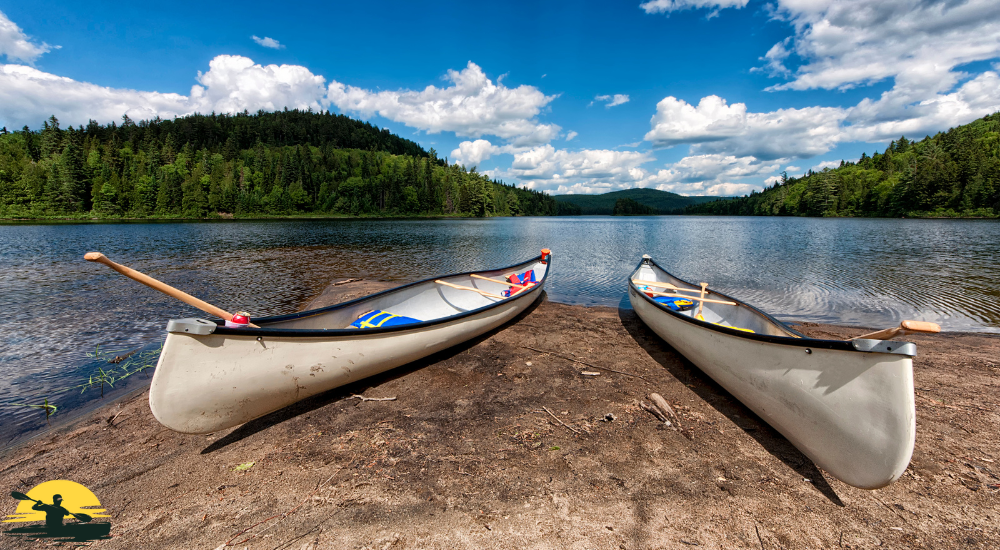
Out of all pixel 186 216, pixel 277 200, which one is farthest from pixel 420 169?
pixel 186 216

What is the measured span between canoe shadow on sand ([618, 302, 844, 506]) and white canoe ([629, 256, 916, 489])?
19 cm

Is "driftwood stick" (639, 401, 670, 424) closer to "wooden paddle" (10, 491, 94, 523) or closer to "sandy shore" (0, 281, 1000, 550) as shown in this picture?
"sandy shore" (0, 281, 1000, 550)

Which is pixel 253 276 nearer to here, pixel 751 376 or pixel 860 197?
pixel 751 376

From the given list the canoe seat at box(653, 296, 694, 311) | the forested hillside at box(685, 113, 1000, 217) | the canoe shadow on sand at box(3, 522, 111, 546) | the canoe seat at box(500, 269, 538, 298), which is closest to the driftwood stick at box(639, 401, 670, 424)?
the canoe seat at box(653, 296, 694, 311)

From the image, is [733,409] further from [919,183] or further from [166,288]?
[919,183]

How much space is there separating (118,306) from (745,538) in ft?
56.3

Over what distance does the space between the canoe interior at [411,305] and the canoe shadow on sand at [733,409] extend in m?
3.46

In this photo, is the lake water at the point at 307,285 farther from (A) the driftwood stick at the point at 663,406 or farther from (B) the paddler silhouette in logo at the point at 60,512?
(A) the driftwood stick at the point at 663,406

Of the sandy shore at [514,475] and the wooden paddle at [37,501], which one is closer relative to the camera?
the sandy shore at [514,475]

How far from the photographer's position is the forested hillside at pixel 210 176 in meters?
82.3

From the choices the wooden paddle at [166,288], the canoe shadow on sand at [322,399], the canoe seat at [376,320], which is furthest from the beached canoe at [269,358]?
the canoe shadow on sand at [322,399]

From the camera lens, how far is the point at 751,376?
461 cm

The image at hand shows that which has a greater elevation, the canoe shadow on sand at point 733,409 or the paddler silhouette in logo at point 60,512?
the canoe shadow on sand at point 733,409

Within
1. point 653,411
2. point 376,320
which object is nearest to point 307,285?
point 376,320
